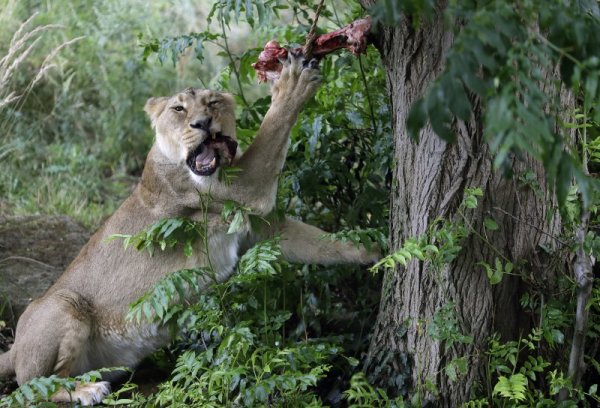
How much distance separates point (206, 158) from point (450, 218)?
163 cm

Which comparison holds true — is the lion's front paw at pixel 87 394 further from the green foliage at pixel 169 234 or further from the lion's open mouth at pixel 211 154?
the lion's open mouth at pixel 211 154

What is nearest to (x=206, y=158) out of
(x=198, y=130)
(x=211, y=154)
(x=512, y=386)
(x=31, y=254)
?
(x=211, y=154)

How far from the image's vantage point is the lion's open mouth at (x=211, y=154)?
17.0 feet

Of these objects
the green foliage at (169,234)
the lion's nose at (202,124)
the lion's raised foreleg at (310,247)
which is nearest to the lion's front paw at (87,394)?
the green foliage at (169,234)

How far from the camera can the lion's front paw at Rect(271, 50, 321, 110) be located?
5000 mm

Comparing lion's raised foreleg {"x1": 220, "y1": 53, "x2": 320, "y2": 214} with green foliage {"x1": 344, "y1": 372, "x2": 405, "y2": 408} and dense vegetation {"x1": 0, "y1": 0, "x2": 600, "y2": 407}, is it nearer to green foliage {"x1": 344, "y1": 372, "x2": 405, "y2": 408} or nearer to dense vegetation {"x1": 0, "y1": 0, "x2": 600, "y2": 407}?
dense vegetation {"x1": 0, "y1": 0, "x2": 600, "y2": 407}

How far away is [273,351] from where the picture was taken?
4.52 m

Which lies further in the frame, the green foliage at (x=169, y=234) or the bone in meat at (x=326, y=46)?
the green foliage at (x=169, y=234)

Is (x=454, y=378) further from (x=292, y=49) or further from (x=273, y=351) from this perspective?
(x=292, y=49)

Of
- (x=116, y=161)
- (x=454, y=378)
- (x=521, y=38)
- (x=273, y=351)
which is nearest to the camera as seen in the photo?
(x=521, y=38)

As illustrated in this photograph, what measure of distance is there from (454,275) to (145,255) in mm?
2159

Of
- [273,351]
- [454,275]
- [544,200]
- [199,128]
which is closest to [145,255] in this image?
[199,128]

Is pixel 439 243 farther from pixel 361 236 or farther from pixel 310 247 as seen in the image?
pixel 310 247

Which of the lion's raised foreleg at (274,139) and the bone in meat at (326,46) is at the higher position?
the bone in meat at (326,46)
